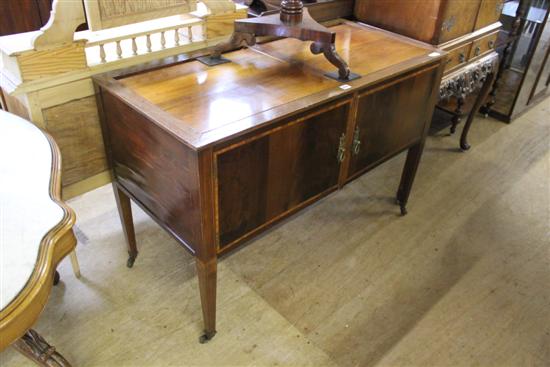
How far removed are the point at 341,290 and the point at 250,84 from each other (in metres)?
0.78

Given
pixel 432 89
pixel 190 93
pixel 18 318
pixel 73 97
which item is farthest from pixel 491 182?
pixel 18 318

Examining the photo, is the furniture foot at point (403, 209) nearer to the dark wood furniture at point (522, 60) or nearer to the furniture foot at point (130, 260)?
the dark wood furniture at point (522, 60)

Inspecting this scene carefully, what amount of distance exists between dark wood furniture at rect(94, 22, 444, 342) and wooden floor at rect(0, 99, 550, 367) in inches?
7.0

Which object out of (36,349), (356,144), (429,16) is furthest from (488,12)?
(36,349)

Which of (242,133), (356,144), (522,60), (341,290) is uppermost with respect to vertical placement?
(242,133)

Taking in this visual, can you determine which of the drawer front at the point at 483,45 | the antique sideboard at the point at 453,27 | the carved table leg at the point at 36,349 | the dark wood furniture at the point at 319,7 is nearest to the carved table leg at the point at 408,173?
the antique sideboard at the point at 453,27

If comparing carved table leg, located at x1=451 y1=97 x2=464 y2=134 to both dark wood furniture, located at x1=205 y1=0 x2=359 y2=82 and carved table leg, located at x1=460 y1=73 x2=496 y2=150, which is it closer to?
carved table leg, located at x1=460 y1=73 x2=496 y2=150

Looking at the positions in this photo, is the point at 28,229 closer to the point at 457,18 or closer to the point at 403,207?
the point at 403,207

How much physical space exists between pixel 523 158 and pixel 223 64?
1795 mm

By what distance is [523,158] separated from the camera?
2.39m

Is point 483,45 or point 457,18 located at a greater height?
point 457,18

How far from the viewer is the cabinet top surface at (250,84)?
1.07m

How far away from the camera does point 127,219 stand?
5.02 feet

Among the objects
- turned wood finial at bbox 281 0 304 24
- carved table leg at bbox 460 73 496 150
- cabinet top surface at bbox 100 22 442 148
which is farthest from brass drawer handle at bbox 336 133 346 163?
carved table leg at bbox 460 73 496 150
